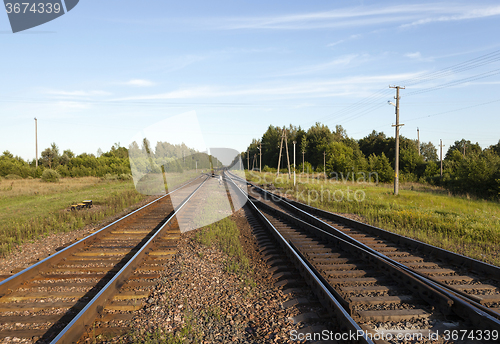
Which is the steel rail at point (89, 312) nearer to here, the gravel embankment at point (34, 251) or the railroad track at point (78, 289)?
the railroad track at point (78, 289)

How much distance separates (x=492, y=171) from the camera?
76.3 ft

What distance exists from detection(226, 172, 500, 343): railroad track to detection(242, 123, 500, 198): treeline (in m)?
21.8

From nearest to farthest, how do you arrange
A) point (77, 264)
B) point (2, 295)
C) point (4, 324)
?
point (4, 324)
point (2, 295)
point (77, 264)

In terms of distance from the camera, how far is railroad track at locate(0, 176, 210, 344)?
12.0ft

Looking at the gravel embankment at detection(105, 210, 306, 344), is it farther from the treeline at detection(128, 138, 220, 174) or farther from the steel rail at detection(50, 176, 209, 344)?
the treeline at detection(128, 138, 220, 174)

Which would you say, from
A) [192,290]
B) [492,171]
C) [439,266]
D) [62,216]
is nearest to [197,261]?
[192,290]

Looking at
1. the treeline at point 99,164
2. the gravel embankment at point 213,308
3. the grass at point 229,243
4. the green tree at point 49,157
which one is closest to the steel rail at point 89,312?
the gravel embankment at point 213,308

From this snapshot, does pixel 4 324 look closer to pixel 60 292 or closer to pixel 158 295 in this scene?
pixel 60 292

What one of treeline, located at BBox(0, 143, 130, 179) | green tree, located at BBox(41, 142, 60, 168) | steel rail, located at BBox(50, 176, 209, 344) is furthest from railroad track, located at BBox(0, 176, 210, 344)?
green tree, located at BBox(41, 142, 60, 168)

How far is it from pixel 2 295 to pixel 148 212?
8532 millimetres

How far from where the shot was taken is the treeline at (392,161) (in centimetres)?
2428

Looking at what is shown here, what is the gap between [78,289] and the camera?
4.84 m

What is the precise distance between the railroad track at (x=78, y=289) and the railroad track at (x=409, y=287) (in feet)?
10.4

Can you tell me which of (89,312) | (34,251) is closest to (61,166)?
(34,251)
